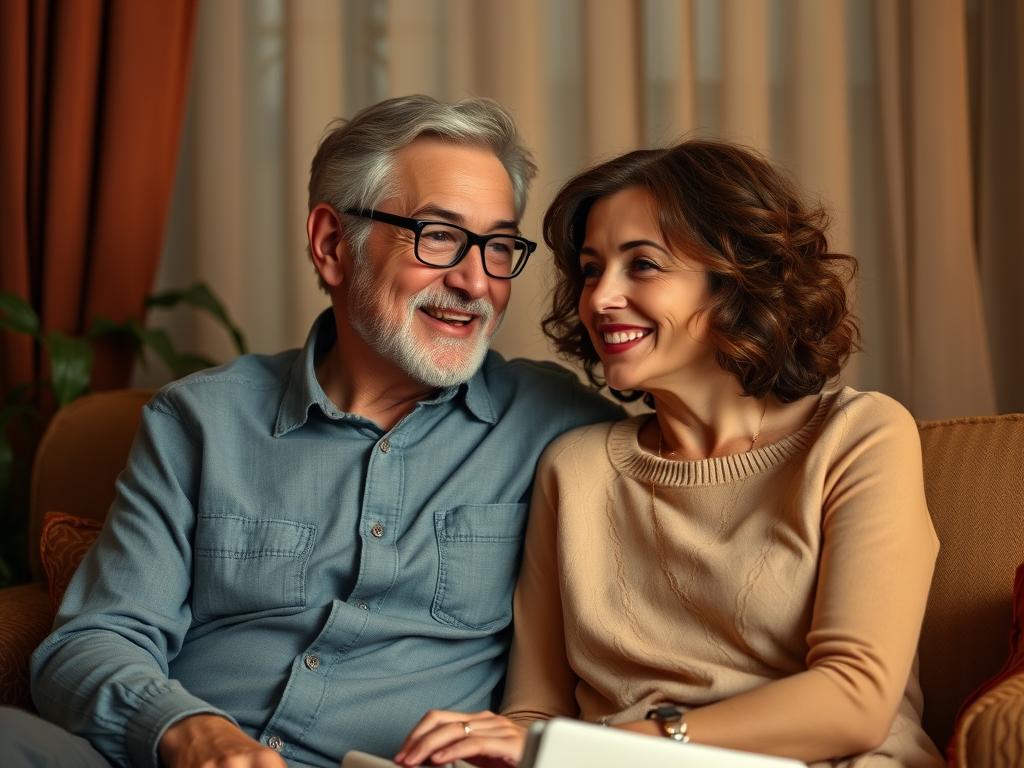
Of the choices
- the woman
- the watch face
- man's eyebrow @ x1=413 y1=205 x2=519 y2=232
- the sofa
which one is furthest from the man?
the watch face

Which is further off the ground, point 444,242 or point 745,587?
point 444,242

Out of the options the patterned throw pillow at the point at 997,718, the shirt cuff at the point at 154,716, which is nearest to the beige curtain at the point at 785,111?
the patterned throw pillow at the point at 997,718

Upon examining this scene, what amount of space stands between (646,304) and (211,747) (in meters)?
0.89

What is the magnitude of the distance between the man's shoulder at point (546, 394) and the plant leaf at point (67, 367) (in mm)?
1091

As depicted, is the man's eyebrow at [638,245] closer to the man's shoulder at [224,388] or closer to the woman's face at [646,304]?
the woman's face at [646,304]

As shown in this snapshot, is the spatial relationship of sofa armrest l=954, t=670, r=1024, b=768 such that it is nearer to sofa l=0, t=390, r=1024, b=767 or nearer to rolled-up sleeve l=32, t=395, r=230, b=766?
sofa l=0, t=390, r=1024, b=767

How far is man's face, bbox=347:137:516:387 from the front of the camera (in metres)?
1.87

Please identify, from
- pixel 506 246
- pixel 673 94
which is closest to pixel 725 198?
pixel 506 246

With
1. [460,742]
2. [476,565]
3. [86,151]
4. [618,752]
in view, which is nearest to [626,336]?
[476,565]

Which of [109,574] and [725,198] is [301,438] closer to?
[109,574]

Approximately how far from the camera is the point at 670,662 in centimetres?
160

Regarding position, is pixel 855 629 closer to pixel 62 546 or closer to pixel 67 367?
pixel 62 546

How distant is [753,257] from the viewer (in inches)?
67.3

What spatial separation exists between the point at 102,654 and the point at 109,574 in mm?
170
